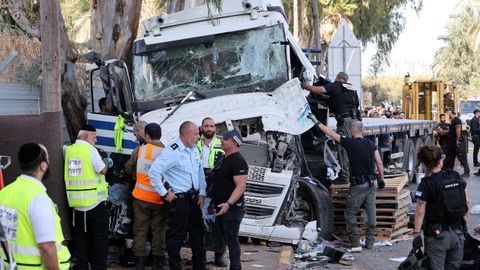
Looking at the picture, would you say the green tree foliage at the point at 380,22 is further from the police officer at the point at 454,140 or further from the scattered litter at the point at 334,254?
the scattered litter at the point at 334,254

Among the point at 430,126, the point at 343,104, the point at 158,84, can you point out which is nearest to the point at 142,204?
the point at 158,84

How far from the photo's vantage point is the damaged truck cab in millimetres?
10266

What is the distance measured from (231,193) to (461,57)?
6288 cm

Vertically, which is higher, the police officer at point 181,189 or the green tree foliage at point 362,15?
the green tree foliage at point 362,15

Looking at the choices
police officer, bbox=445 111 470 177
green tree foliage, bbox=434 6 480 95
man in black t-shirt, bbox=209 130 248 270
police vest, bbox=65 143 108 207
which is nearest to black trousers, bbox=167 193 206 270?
man in black t-shirt, bbox=209 130 248 270

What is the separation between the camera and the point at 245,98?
10570mm

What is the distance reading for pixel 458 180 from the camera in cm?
726

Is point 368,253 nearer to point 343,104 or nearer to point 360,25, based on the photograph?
point 343,104

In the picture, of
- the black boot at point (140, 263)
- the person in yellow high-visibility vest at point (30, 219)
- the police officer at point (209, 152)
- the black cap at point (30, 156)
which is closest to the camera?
the person in yellow high-visibility vest at point (30, 219)

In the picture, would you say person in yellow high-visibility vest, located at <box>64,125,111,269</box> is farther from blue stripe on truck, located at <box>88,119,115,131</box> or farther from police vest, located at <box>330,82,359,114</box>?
police vest, located at <box>330,82,359,114</box>

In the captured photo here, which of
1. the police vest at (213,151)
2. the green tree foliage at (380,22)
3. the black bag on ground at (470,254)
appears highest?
the green tree foliage at (380,22)

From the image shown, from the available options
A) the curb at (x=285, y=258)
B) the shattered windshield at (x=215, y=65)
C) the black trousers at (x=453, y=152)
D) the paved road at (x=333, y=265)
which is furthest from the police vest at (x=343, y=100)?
the black trousers at (x=453, y=152)

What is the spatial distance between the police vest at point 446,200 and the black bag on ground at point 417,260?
330mm

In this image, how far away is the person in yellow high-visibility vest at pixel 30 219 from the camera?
4555mm
